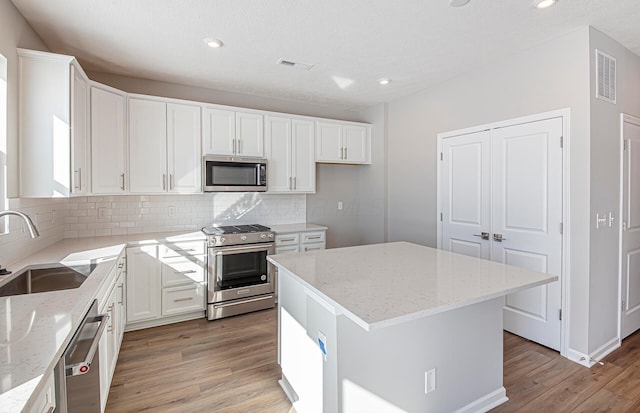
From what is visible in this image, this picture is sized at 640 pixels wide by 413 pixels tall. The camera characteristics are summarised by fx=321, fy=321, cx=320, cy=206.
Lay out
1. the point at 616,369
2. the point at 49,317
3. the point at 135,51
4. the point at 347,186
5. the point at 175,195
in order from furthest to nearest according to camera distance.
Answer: the point at 347,186 → the point at 175,195 → the point at 135,51 → the point at 616,369 → the point at 49,317

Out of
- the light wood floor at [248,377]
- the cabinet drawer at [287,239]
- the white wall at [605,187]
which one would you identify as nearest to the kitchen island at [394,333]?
the light wood floor at [248,377]

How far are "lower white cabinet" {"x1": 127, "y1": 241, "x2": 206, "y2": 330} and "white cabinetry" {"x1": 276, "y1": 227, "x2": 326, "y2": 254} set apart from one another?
904 millimetres

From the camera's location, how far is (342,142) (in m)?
4.55

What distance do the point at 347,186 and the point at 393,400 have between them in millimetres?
3611

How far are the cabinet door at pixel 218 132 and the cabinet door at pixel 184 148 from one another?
8 centimetres

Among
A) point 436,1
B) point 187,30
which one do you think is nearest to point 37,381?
point 187,30

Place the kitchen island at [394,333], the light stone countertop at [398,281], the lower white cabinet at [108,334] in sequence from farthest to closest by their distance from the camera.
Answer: the lower white cabinet at [108,334] → the kitchen island at [394,333] → the light stone countertop at [398,281]

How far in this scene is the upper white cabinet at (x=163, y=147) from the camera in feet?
10.9

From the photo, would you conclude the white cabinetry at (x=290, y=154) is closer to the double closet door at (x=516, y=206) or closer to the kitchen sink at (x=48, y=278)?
the double closet door at (x=516, y=206)

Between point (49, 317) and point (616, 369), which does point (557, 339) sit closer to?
point (616, 369)

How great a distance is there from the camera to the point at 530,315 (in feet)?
9.61

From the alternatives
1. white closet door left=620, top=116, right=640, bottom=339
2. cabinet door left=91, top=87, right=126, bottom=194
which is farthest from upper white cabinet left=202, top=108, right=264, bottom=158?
white closet door left=620, top=116, right=640, bottom=339

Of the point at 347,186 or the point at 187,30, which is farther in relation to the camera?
the point at 347,186

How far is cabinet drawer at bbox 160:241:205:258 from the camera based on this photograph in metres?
3.25
